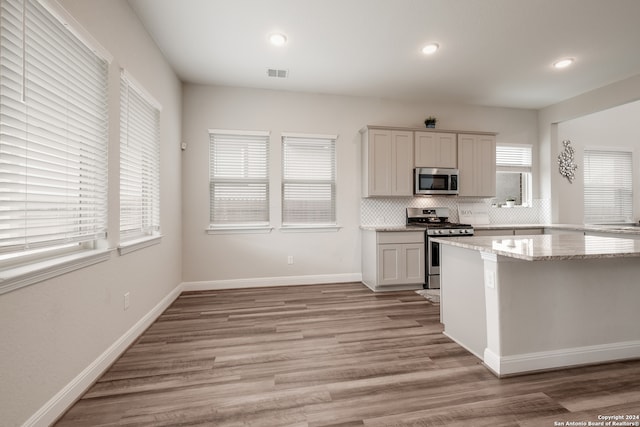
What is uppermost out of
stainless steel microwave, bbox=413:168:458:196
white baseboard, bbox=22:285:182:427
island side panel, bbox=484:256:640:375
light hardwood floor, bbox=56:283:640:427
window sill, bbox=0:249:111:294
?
stainless steel microwave, bbox=413:168:458:196

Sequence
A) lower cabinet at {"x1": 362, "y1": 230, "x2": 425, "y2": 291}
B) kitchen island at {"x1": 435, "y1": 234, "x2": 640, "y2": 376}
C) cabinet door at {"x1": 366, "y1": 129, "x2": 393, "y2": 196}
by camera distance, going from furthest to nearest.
A: cabinet door at {"x1": 366, "y1": 129, "x2": 393, "y2": 196}, lower cabinet at {"x1": 362, "y1": 230, "x2": 425, "y2": 291}, kitchen island at {"x1": 435, "y1": 234, "x2": 640, "y2": 376}

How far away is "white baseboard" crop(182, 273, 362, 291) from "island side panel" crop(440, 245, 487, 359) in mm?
2014

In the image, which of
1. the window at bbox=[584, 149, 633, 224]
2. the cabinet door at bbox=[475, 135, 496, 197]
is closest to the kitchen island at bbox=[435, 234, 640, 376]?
the cabinet door at bbox=[475, 135, 496, 197]

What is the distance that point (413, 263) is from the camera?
4203mm

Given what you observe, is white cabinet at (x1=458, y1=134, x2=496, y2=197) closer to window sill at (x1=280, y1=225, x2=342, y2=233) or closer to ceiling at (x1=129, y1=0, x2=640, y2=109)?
ceiling at (x1=129, y1=0, x2=640, y2=109)

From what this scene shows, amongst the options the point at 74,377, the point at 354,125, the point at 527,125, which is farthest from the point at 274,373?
the point at 527,125

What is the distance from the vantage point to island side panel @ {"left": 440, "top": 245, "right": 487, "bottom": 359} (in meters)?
2.23

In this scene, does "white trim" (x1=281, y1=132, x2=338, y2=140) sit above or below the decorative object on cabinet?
below

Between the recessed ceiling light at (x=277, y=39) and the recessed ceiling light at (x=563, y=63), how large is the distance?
3.31 meters

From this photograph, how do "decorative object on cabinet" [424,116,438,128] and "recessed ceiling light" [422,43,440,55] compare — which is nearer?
"recessed ceiling light" [422,43,440,55]

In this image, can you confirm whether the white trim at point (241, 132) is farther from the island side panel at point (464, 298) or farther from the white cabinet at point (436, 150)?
the island side panel at point (464, 298)

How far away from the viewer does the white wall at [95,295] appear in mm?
1384

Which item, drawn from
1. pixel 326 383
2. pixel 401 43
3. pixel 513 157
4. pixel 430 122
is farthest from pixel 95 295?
pixel 513 157

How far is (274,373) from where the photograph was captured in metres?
2.08
